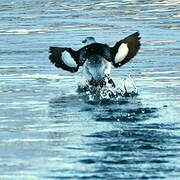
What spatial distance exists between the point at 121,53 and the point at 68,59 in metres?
1.02

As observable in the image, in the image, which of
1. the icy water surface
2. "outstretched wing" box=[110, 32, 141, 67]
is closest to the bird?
"outstretched wing" box=[110, 32, 141, 67]

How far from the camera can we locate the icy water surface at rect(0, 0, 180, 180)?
1099 cm

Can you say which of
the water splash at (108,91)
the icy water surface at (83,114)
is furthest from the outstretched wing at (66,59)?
the water splash at (108,91)

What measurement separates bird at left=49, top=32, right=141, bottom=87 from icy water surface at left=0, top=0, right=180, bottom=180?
37 cm

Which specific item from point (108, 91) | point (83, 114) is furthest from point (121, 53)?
point (83, 114)

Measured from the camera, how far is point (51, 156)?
11.5 meters

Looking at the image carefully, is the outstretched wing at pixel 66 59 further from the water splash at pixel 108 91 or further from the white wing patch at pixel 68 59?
the water splash at pixel 108 91

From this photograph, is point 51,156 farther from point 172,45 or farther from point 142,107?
point 172,45

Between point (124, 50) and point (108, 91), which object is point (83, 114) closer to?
point (108, 91)

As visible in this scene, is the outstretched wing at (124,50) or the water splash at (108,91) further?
the outstretched wing at (124,50)

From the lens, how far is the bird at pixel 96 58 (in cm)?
1716

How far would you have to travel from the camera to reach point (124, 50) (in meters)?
18.4

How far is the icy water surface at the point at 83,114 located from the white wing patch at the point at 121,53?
1.37 feet

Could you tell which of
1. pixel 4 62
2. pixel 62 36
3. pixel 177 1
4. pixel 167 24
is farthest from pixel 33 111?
pixel 177 1
